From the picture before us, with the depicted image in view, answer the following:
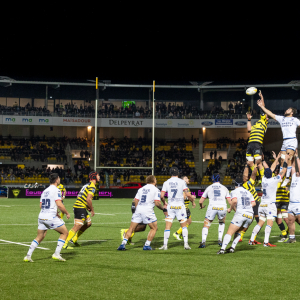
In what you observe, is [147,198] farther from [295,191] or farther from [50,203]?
[295,191]

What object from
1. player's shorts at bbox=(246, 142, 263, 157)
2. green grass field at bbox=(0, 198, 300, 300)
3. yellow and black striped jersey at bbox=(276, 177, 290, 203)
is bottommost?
green grass field at bbox=(0, 198, 300, 300)

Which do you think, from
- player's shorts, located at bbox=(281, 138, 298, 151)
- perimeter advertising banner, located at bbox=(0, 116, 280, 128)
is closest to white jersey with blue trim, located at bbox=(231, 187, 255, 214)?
player's shorts, located at bbox=(281, 138, 298, 151)

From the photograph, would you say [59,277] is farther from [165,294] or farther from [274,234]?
[274,234]

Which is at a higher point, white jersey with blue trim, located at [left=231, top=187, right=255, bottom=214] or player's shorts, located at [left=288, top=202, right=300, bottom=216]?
white jersey with blue trim, located at [left=231, top=187, right=255, bottom=214]

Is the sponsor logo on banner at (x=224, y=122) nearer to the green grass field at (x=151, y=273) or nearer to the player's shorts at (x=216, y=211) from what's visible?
the green grass field at (x=151, y=273)

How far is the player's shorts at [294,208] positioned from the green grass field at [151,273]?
2.96 ft

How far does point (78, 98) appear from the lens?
54.2 meters

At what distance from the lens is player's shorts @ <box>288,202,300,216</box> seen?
1209 cm

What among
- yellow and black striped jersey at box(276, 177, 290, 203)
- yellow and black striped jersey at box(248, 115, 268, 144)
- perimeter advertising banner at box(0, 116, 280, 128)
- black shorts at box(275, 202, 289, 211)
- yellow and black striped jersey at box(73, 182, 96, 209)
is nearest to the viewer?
yellow and black striped jersey at box(73, 182, 96, 209)

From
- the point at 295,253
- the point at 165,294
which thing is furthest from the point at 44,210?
Answer: the point at 295,253

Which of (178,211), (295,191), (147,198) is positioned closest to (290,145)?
(295,191)

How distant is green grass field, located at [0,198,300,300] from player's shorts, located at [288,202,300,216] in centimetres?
90

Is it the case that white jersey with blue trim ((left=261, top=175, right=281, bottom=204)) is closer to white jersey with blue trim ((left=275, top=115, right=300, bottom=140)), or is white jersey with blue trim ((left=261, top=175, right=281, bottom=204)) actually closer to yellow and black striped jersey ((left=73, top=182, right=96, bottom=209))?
white jersey with blue trim ((left=275, top=115, right=300, bottom=140))

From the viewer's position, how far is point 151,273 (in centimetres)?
788
